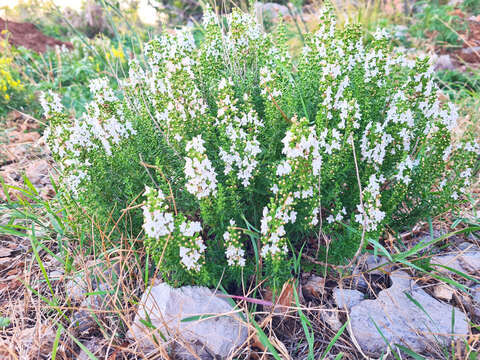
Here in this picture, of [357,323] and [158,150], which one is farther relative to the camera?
[158,150]

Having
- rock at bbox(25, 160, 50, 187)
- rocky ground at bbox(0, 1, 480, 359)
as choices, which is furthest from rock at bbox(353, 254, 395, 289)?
rock at bbox(25, 160, 50, 187)

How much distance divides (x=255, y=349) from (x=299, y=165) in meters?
1.37

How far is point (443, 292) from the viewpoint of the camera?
109 inches

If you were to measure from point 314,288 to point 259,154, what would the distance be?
1.18 metres

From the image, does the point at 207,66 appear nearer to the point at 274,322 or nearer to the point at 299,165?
the point at 299,165

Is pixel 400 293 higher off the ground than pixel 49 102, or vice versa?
pixel 49 102

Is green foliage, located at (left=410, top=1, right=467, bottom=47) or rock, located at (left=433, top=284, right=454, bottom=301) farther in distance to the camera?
green foliage, located at (left=410, top=1, right=467, bottom=47)

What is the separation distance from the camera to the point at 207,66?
10.6 feet

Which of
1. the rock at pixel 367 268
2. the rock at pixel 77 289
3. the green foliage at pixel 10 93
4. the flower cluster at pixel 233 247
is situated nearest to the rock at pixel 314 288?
the rock at pixel 367 268

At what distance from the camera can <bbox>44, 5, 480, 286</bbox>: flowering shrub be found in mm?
2275

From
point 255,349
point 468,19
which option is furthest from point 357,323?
point 468,19

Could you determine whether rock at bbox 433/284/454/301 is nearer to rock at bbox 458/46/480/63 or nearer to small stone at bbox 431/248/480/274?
small stone at bbox 431/248/480/274

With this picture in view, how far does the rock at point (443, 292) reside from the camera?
9.02 ft

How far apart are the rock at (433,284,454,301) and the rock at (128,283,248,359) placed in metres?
1.61
